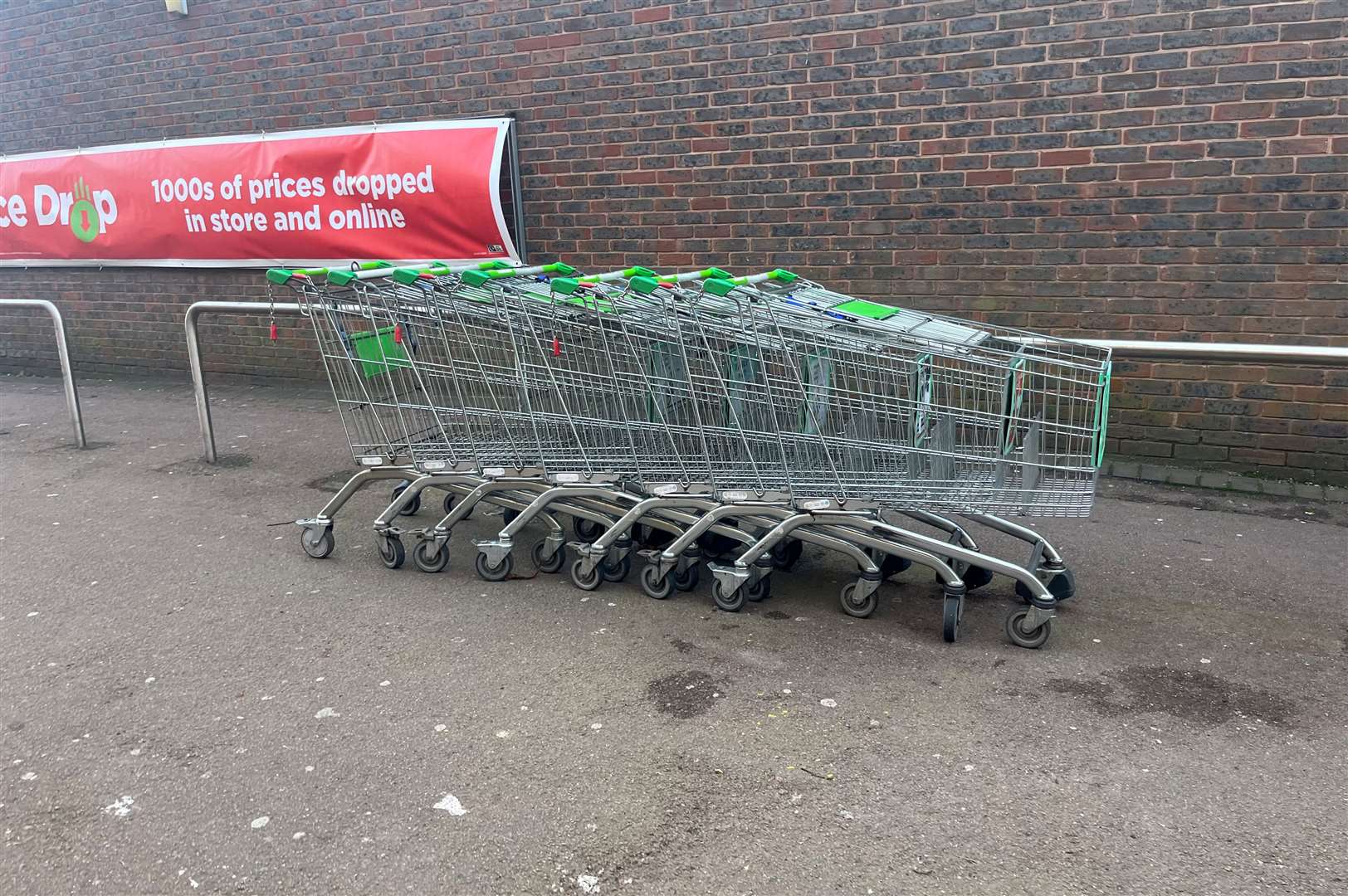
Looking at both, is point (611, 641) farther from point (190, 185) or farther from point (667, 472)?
point (190, 185)

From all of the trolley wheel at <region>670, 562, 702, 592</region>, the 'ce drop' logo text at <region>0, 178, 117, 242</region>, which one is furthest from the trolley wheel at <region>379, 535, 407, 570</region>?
the 'ce drop' logo text at <region>0, 178, 117, 242</region>

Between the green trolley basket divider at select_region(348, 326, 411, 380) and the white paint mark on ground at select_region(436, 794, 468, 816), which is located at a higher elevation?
the green trolley basket divider at select_region(348, 326, 411, 380)

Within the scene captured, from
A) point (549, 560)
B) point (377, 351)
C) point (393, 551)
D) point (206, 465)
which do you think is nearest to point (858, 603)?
point (549, 560)

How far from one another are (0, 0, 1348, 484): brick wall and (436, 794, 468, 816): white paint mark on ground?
4869 millimetres

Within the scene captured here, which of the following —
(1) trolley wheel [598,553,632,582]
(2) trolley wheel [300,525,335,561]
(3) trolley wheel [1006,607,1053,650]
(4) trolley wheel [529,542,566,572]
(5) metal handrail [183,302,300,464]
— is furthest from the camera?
(5) metal handrail [183,302,300,464]

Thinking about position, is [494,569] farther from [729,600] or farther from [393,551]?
[729,600]

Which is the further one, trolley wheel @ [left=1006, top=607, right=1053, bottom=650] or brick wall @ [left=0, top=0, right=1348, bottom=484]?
brick wall @ [left=0, top=0, right=1348, bottom=484]

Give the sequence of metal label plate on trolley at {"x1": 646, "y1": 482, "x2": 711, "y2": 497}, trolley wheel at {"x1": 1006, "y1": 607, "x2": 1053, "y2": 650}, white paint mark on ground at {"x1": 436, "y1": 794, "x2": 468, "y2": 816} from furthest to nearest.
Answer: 1. metal label plate on trolley at {"x1": 646, "y1": 482, "x2": 711, "y2": 497}
2. trolley wheel at {"x1": 1006, "y1": 607, "x2": 1053, "y2": 650}
3. white paint mark on ground at {"x1": 436, "y1": 794, "x2": 468, "y2": 816}

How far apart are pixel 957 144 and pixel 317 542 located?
14.8 feet

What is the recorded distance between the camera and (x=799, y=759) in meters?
3.19

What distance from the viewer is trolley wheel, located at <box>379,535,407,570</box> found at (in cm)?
496

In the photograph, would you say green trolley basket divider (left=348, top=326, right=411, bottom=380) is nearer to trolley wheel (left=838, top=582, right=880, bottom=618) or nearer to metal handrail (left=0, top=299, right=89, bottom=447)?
trolley wheel (left=838, top=582, right=880, bottom=618)

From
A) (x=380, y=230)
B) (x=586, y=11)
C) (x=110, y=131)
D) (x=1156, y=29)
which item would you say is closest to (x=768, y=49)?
(x=586, y=11)

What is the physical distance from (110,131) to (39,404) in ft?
8.71
